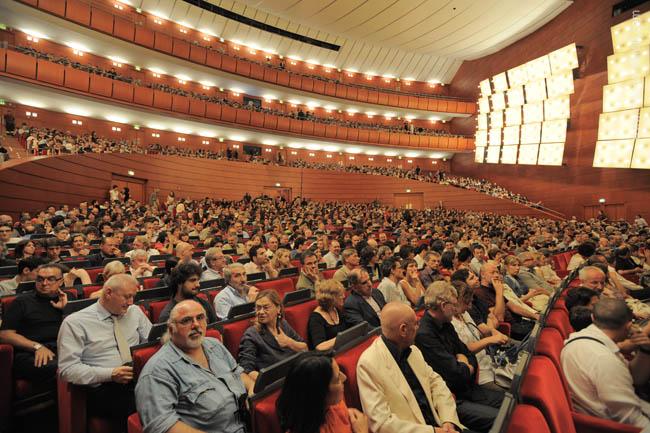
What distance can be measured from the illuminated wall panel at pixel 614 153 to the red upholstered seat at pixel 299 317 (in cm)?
1455

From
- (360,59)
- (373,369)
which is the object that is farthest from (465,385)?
(360,59)

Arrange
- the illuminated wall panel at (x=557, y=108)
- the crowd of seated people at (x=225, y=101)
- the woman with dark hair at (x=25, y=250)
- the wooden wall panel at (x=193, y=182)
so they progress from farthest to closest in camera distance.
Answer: the illuminated wall panel at (x=557, y=108)
the crowd of seated people at (x=225, y=101)
the wooden wall panel at (x=193, y=182)
the woman with dark hair at (x=25, y=250)

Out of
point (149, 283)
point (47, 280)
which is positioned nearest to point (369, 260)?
point (149, 283)

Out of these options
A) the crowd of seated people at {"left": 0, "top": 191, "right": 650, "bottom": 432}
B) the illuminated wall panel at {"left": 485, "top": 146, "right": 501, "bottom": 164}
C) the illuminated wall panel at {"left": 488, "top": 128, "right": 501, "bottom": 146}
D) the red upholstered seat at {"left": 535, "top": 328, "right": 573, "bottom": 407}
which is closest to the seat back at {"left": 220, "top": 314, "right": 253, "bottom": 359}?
the crowd of seated people at {"left": 0, "top": 191, "right": 650, "bottom": 432}

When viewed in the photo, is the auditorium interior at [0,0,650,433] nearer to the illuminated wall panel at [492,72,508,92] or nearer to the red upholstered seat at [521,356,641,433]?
the red upholstered seat at [521,356,641,433]

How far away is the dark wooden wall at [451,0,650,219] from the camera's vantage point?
555 inches

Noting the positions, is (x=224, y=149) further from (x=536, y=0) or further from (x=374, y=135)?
(x=536, y=0)

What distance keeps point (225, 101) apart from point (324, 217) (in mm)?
8437

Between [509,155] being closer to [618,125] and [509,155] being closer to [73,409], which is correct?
[618,125]

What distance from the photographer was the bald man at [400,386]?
1.54 m

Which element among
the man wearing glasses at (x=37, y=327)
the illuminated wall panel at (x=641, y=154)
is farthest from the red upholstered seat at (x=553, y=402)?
the illuminated wall panel at (x=641, y=154)

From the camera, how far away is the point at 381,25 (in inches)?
775

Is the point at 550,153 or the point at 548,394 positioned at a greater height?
the point at 550,153

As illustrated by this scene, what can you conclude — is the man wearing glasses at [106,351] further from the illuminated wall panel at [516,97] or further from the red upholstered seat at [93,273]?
the illuminated wall panel at [516,97]
